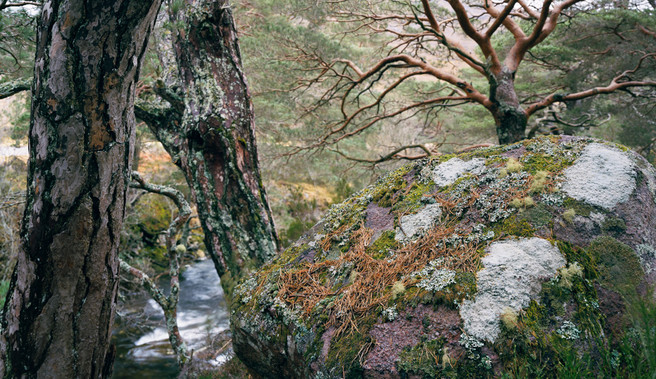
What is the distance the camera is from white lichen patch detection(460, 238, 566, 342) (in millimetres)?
1715

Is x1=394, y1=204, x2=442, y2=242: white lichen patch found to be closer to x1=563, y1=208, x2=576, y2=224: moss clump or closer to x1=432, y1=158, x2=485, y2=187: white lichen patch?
x1=432, y1=158, x2=485, y2=187: white lichen patch

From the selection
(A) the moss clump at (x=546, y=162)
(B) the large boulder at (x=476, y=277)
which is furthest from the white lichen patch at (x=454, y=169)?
(A) the moss clump at (x=546, y=162)

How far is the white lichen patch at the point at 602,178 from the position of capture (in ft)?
6.90

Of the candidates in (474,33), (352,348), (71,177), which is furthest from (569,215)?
(474,33)

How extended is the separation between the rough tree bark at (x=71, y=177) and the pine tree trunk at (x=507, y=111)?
603cm

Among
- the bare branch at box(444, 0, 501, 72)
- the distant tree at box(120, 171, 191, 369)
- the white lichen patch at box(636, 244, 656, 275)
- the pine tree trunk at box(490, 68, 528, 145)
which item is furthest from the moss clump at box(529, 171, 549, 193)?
the bare branch at box(444, 0, 501, 72)

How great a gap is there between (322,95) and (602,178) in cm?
966

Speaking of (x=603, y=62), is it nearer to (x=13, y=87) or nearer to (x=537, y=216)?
(x=537, y=216)

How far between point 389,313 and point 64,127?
1701mm

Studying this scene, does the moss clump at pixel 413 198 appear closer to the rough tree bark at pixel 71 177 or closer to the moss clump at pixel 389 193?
the moss clump at pixel 389 193

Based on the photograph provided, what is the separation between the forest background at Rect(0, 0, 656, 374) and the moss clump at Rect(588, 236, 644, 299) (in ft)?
12.3

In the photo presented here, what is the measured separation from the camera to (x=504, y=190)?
7.45 feet

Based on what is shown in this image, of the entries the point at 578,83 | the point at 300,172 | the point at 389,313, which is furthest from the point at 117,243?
the point at 300,172

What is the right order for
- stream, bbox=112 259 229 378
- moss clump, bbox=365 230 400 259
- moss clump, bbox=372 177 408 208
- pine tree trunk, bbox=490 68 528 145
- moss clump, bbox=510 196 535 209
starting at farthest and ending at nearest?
pine tree trunk, bbox=490 68 528 145 < stream, bbox=112 259 229 378 < moss clump, bbox=372 177 408 208 < moss clump, bbox=365 230 400 259 < moss clump, bbox=510 196 535 209
